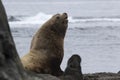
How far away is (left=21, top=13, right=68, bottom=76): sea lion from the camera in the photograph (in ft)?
25.2

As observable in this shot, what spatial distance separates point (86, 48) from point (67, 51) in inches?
41.3

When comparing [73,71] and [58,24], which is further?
[58,24]

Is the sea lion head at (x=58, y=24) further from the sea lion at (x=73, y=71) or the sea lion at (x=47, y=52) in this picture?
the sea lion at (x=73, y=71)

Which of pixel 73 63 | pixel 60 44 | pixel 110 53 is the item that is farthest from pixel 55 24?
pixel 110 53

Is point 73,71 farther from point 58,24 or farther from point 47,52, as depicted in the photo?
point 58,24

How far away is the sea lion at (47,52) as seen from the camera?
767cm

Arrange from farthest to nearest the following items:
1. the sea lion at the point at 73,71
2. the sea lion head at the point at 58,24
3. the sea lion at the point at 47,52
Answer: the sea lion head at the point at 58,24 → the sea lion at the point at 47,52 → the sea lion at the point at 73,71

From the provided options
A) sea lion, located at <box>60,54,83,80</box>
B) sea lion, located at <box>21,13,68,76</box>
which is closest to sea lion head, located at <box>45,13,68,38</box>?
sea lion, located at <box>21,13,68,76</box>

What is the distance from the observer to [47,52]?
782 cm

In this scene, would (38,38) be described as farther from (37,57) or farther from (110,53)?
(110,53)

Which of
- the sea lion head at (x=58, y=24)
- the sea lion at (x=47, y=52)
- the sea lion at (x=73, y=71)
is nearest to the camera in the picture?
the sea lion at (x=73, y=71)

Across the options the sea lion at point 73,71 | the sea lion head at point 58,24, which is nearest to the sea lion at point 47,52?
the sea lion head at point 58,24

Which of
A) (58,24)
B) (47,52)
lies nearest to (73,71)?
(47,52)

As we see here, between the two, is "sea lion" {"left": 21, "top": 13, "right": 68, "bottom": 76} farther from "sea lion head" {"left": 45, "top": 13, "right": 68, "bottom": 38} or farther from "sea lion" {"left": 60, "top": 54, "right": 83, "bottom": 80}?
"sea lion" {"left": 60, "top": 54, "right": 83, "bottom": 80}
